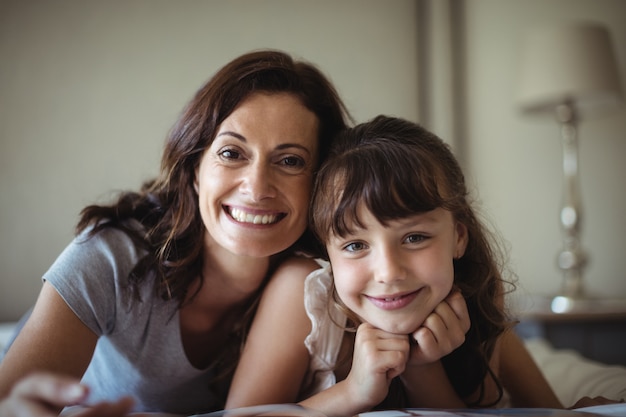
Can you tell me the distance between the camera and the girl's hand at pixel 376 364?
28.4 inches

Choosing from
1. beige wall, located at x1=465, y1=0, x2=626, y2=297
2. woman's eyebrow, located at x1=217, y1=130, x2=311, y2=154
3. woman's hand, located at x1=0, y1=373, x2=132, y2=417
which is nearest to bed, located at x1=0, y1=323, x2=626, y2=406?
woman's eyebrow, located at x1=217, y1=130, x2=311, y2=154

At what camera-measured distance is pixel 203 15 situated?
6.65ft

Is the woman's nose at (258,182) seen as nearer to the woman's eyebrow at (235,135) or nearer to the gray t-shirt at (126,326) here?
the woman's eyebrow at (235,135)

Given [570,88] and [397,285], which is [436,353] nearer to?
[397,285]

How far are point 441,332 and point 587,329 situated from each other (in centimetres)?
126

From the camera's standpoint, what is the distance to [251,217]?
880mm

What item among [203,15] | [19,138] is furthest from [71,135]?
[203,15]

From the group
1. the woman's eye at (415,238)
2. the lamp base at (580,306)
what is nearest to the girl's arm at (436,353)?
the woman's eye at (415,238)

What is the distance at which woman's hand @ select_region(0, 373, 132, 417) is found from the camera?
1.61 feet

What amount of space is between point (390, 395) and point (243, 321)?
0.30 meters

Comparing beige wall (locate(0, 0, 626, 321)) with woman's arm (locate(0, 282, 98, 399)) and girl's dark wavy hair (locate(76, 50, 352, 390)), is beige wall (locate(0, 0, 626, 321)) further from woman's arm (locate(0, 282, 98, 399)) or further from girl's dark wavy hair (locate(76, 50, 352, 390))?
woman's arm (locate(0, 282, 98, 399))

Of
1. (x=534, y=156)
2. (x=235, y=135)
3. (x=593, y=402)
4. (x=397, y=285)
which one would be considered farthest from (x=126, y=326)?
(x=534, y=156)

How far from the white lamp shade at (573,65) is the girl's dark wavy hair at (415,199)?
4.21 ft

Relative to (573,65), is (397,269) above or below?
below
